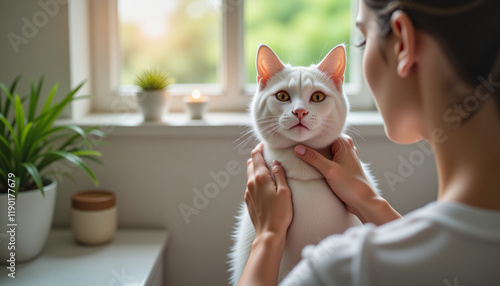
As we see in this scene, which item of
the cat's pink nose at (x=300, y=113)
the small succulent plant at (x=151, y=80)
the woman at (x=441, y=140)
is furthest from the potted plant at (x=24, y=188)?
the woman at (x=441, y=140)

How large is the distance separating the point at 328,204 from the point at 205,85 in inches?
37.0

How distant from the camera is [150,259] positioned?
48.9 inches

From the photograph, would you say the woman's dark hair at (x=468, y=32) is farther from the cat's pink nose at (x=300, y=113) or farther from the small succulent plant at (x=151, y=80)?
the small succulent plant at (x=151, y=80)

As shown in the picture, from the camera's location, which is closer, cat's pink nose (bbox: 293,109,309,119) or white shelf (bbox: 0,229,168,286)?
cat's pink nose (bbox: 293,109,309,119)

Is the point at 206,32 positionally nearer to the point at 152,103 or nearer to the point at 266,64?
the point at 152,103

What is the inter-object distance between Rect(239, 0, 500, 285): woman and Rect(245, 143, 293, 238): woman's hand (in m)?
0.23

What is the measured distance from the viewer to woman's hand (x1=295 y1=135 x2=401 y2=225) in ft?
2.73

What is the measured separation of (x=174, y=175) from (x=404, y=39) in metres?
1.01

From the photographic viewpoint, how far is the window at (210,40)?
5.08 ft

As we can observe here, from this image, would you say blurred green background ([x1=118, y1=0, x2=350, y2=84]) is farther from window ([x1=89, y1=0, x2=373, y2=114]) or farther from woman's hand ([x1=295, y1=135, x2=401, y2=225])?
woman's hand ([x1=295, y1=135, x2=401, y2=225])

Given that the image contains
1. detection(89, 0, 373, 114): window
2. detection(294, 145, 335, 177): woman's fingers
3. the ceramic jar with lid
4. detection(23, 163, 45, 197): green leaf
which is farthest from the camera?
detection(89, 0, 373, 114): window

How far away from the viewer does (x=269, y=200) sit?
824 mm

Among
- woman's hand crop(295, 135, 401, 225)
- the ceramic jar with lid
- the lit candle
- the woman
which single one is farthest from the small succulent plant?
the woman

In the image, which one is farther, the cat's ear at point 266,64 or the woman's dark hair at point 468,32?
the cat's ear at point 266,64
